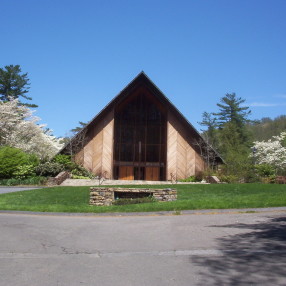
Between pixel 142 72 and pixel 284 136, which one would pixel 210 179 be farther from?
pixel 284 136

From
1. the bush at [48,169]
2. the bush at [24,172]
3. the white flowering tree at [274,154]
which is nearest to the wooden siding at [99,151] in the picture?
the bush at [48,169]

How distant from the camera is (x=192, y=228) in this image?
9023 millimetres

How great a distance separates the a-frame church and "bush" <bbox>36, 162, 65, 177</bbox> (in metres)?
3.01

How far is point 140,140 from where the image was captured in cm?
3297

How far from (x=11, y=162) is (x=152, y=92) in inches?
514

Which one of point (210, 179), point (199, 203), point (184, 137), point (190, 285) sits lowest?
point (190, 285)

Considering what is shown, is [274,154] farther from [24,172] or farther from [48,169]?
[24,172]

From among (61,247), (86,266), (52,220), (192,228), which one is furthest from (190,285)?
(52,220)

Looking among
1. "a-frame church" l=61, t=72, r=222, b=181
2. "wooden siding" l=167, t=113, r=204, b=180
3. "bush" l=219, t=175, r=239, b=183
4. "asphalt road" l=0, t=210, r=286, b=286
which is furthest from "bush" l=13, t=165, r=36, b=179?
"asphalt road" l=0, t=210, r=286, b=286

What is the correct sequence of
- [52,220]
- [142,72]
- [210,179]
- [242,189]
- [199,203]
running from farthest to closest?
[142,72] < [210,179] < [242,189] < [199,203] < [52,220]

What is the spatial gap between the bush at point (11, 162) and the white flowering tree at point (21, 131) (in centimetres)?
836

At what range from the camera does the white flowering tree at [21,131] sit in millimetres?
39281

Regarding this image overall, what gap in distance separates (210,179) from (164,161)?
5.38m

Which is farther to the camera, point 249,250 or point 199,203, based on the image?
point 199,203
